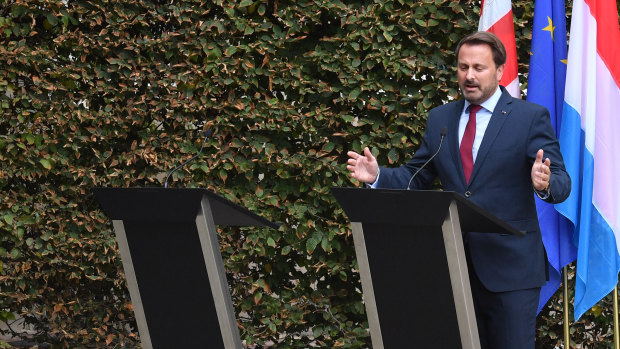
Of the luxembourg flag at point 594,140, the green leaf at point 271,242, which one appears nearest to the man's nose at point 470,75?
the luxembourg flag at point 594,140

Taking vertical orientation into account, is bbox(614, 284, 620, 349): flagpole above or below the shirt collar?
below

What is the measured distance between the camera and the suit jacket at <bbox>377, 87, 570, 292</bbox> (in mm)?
2988

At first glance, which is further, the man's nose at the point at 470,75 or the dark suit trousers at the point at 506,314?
the man's nose at the point at 470,75

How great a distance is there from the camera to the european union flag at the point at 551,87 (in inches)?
155

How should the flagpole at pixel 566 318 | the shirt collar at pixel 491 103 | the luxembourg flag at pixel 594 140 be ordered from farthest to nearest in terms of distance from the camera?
the flagpole at pixel 566 318, the luxembourg flag at pixel 594 140, the shirt collar at pixel 491 103

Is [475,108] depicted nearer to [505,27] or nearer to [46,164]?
[505,27]

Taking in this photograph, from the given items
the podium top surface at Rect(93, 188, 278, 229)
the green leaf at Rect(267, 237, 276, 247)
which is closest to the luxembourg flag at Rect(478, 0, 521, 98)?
the green leaf at Rect(267, 237, 276, 247)

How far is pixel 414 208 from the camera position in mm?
2629

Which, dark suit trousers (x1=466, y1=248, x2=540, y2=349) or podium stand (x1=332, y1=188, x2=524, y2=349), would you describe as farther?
dark suit trousers (x1=466, y1=248, x2=540, y2=349)

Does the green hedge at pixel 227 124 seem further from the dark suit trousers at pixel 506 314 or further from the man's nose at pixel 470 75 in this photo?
the dark suit trousers at pixel 506 314

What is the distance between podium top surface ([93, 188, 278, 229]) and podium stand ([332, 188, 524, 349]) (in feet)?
1.46

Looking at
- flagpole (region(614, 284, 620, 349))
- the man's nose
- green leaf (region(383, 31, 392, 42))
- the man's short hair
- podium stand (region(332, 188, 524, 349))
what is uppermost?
green leaf (region(383, 31, 392, 42))

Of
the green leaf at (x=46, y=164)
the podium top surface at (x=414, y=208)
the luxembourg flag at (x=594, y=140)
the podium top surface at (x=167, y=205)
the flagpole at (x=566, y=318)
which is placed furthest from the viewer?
the green leaf at (x=46, y=164)

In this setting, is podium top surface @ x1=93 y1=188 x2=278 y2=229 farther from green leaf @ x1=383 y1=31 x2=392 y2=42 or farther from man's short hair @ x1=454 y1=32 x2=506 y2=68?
green leaf @ x1=383 y1=31 x2=392 y2=42
